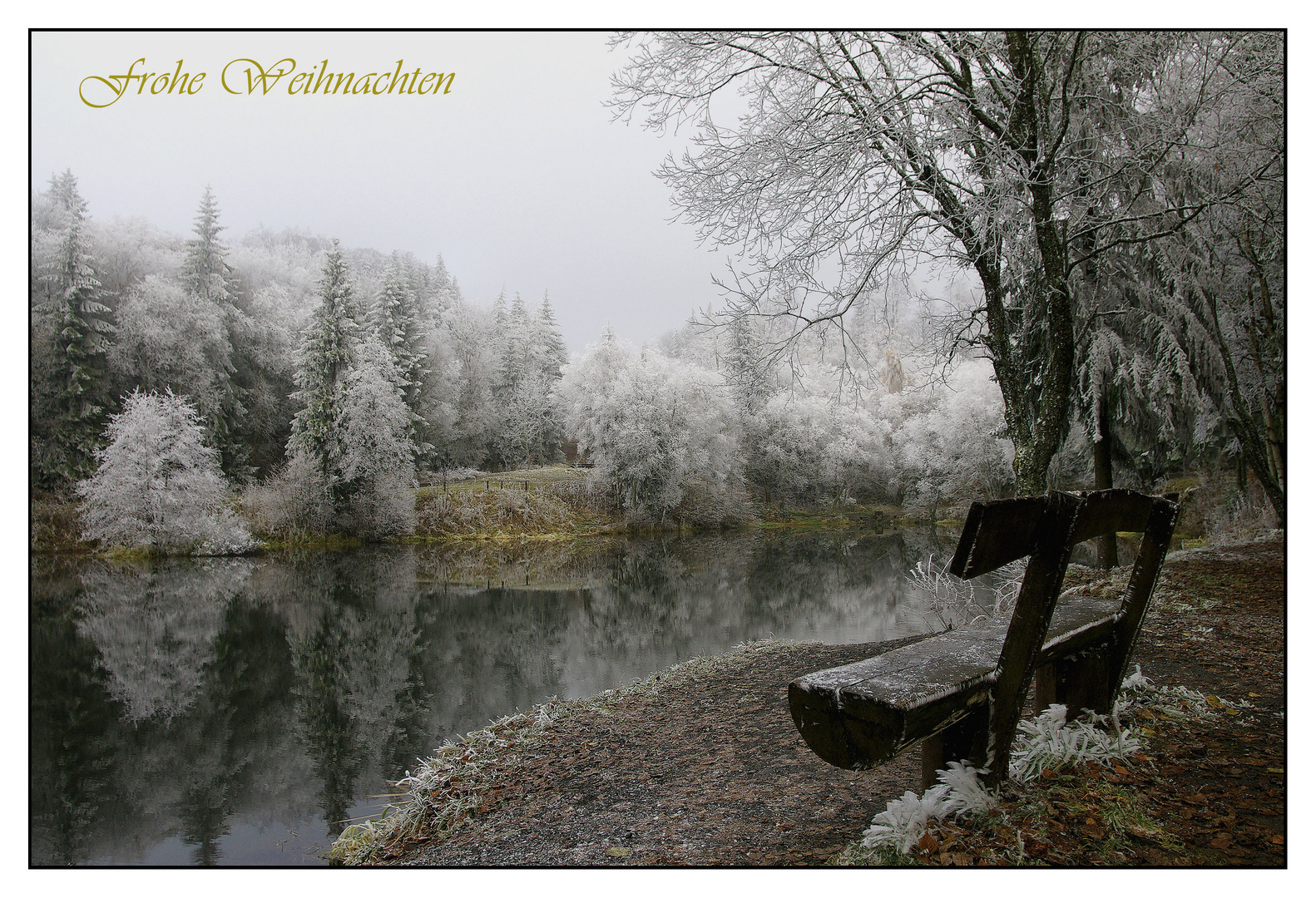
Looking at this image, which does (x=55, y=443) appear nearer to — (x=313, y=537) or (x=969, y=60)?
(x=313, y=537)

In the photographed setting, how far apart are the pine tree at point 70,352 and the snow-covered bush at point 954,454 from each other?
1317 cm

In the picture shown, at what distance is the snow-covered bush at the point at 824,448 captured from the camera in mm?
15203

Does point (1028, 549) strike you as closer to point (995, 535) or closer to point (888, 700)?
point (995, 535)

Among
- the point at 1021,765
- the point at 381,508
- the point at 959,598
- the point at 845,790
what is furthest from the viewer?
the point at 381,508

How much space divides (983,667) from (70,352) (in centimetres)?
847

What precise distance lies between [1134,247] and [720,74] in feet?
14.8

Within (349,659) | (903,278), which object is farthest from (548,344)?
(903,278)

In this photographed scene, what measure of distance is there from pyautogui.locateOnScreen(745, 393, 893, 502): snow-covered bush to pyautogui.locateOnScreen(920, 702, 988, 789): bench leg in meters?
13.1

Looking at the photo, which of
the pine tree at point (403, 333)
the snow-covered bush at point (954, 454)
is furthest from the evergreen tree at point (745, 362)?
the pine tree at point (403, 333)

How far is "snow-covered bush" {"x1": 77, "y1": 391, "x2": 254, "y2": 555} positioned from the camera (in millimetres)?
7539

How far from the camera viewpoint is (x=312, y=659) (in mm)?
8070

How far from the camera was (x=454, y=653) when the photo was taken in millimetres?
8281

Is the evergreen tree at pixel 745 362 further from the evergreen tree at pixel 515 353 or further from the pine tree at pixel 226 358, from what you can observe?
the evergreen tree at pixel 515 353

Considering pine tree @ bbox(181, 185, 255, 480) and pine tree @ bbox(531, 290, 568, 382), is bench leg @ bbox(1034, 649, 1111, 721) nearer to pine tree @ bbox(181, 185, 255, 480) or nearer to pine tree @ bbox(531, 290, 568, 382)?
pine tree @ bbox(181, 185, 255, 480)
